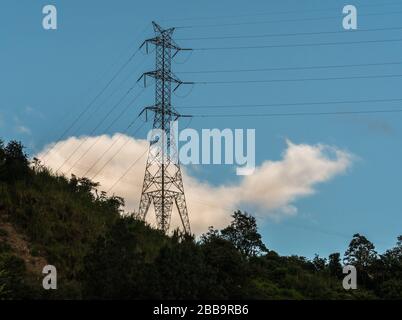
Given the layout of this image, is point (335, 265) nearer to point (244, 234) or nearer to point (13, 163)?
point (244, 234)

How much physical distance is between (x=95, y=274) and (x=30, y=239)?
1002cm

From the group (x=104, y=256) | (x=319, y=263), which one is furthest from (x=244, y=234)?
(x=104, y=256)

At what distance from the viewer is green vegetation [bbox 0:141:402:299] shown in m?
23.2

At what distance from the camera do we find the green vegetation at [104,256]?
23.2m

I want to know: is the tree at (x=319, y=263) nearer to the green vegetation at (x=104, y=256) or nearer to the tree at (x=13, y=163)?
the green vegetation at (x=104, y=256)

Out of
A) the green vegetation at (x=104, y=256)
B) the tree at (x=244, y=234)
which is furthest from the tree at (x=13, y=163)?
the tree at (x=244, y=234)

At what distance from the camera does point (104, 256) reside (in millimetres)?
24109

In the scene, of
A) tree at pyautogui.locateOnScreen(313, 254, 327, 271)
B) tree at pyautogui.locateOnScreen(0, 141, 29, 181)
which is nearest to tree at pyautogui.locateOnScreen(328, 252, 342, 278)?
tree at pyautogui.locateOnScreen(313, 254, 327, 271)

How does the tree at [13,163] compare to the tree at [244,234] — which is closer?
the tree at [13,163]

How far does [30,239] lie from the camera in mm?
32500

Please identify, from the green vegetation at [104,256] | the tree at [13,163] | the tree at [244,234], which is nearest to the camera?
the green vegetation at [104,256]

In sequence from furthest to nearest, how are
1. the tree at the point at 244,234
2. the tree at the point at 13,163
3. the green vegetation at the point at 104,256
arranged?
1. the tree at the point at 244,234
2. the tree at the point at 13,163
3. the green vegetation at the point at 104,256
